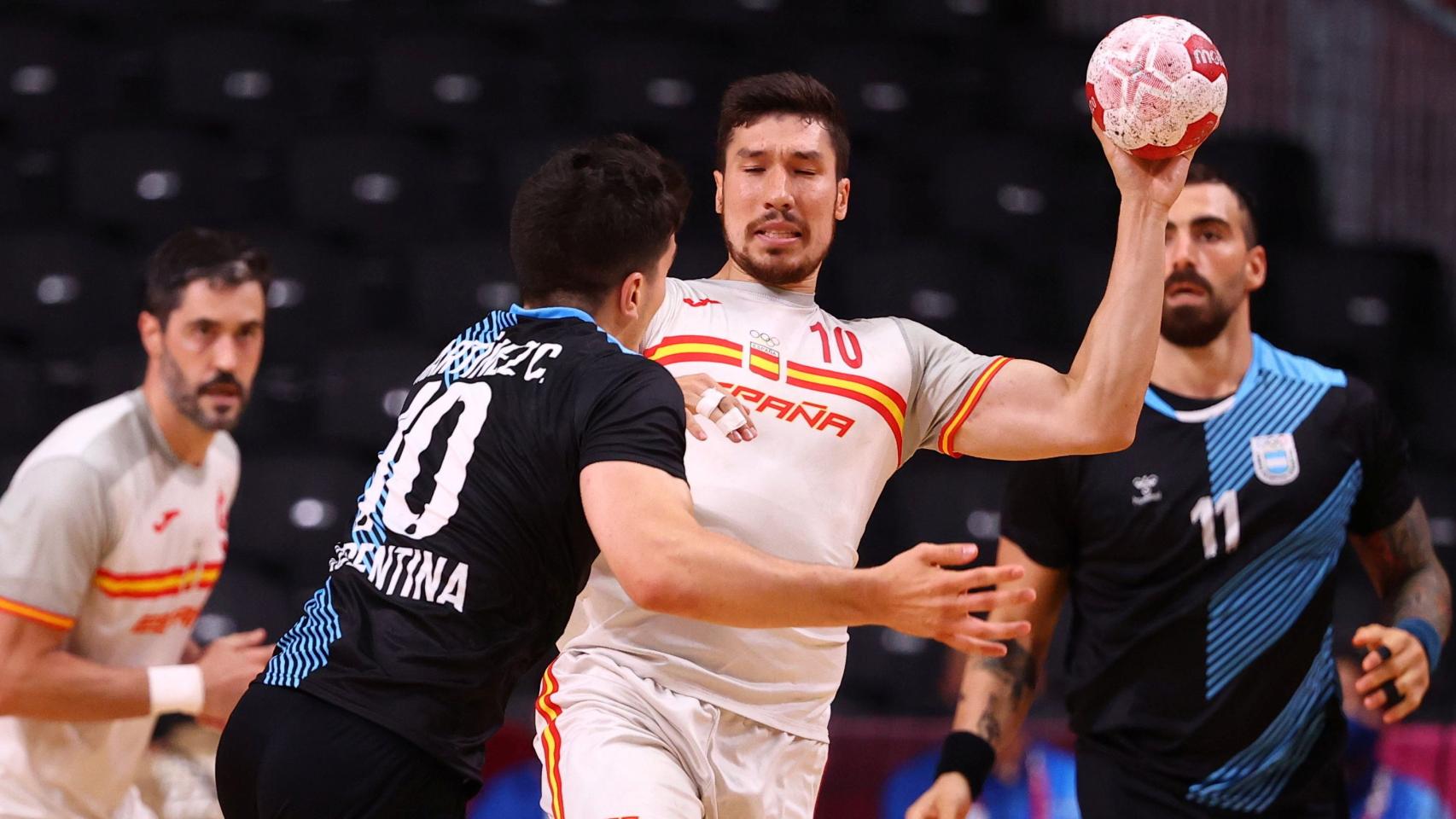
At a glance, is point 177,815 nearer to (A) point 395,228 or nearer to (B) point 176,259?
(B) point 176,259

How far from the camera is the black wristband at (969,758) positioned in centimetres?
480

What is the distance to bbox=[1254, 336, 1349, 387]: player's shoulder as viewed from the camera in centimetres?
511

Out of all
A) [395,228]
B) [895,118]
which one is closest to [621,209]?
[395,228]

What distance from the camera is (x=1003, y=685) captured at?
16.6 ft

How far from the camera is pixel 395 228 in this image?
10.0 m

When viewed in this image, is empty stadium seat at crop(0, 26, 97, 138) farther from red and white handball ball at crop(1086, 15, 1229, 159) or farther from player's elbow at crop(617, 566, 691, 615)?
player's elbow at crop(617, 566, 691, 615)

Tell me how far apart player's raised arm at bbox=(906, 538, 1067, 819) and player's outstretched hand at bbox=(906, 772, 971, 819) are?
0.02 metres

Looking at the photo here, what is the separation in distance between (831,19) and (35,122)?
5259 mm

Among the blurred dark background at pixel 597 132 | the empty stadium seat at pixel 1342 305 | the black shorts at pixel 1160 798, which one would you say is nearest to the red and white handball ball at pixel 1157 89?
the black shorts at pixel 1160 798

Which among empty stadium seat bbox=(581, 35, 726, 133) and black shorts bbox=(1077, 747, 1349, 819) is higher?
empty stadium seat bbox=(581, 35, 726, 133)

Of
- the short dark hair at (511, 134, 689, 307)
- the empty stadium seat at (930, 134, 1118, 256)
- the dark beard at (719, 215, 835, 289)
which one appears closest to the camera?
the short dark hair at (511, 134, 689, 307)

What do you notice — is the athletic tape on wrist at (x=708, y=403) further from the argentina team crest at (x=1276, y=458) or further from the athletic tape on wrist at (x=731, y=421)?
the argentina team crest at (x=1276, y=458)

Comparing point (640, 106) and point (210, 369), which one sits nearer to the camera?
point (210, 369)

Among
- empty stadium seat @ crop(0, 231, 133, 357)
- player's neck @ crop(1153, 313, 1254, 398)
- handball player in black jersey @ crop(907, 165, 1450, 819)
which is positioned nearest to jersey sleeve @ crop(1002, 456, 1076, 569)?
handball player in black jersey @ crop(907, 165, 1450, 819)
